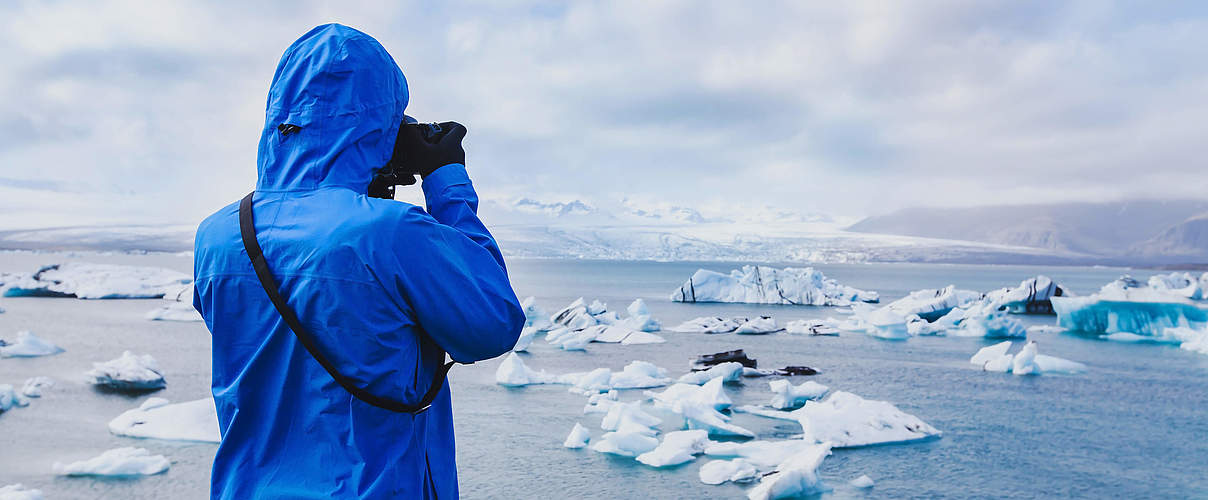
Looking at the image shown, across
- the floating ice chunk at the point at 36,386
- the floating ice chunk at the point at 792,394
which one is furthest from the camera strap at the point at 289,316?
the floating ice chunk at the point at 36,386

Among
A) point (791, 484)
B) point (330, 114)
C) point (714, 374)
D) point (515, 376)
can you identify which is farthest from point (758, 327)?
point (330, 114)

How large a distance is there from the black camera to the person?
0.07 feet

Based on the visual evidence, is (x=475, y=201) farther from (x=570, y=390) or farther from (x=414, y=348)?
(x=570, y=390)

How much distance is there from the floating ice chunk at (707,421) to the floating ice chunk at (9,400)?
27.2ft

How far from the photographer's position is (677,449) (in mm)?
7945

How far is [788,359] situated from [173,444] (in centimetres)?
1151

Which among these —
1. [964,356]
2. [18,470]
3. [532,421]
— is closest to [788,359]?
[964,356]

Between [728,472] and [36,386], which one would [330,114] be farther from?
[36,386]

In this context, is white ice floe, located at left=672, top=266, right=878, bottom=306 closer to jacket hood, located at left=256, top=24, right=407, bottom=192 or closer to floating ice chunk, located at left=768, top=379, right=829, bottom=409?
floating ice chunk, located at left=768, top=379, right=829, bottom=409

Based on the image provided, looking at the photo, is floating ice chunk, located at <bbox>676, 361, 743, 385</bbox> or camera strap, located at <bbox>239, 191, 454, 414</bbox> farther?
floating ice chunk, located at <bbox>676, 361, 743, 385</bbox>

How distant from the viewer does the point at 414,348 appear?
1.35 meters

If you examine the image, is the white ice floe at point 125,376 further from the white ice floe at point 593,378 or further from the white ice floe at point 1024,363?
the white ice floe at point 1024,363

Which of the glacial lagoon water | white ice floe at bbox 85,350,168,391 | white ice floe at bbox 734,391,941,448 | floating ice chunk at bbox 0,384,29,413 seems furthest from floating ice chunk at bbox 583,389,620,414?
floating ice chunk at bbox 0,384,29,413

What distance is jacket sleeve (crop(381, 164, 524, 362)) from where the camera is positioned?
1243mm
